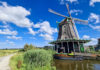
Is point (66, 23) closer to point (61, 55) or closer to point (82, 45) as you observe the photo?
point (82, 45)

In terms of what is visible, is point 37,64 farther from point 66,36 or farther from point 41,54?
point 66,36

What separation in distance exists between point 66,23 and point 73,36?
5.52m

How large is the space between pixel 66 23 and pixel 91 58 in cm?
1401

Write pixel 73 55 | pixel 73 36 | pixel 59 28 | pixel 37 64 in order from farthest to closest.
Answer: pixel 59 28, pixel 73 36, pixel 73 55, pixel 37 64

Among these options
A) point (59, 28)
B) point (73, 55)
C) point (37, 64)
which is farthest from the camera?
point (59, 28)

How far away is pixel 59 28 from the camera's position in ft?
96.0

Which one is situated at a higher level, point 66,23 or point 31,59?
point 66,23

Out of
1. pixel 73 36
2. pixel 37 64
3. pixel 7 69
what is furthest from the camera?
pixel 73 36

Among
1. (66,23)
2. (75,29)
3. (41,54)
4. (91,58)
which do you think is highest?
Answer: (66,23)

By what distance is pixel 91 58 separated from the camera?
62.4ft

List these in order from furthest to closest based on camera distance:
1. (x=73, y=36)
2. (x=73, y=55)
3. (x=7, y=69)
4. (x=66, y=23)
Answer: (x=66, y=23) → (x=73, y=36) → (x=73, y=55) → (x=7, y=69)

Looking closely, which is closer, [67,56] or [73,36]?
[67,56]

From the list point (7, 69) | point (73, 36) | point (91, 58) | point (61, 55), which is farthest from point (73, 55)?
point (7, 69)

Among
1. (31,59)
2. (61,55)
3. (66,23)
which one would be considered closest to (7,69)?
(31,59)
